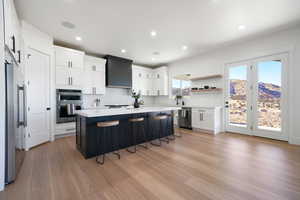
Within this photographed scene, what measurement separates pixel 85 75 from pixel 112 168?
3.48 m

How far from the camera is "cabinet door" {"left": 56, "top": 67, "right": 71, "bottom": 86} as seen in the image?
3.68 meters

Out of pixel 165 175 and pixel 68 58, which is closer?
pixel 165 175

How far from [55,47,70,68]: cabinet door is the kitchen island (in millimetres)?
1910

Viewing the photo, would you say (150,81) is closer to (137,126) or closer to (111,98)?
(111,98)

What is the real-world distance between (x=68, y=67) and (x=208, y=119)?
15.9 feet

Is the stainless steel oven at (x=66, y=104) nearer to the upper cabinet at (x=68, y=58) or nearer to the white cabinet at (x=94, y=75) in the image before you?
the white cabinet at (x=94, y=75)

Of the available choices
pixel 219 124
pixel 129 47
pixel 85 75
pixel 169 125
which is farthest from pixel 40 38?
pixel 219 124

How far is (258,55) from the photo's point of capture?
3689mm

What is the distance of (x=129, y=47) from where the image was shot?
13.9ft

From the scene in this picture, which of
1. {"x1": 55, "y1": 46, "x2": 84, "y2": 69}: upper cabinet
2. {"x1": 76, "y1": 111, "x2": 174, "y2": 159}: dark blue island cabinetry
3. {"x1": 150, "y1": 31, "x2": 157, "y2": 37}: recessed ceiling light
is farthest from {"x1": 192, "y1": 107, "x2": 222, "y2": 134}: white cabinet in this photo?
{"x1": 55, "y1": 46, "x2": 84, "y2": 69}: upper cabinet

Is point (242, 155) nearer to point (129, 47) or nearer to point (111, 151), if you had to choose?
point (111, 151)

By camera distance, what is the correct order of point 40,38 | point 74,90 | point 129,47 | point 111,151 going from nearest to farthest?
point 111,151
point 40,38
point 74,90
point 129,47

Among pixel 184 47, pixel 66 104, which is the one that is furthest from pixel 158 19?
pixel 66 104

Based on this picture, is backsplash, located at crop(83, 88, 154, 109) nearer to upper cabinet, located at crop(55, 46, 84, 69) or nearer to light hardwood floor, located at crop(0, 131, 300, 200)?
upper cabinet, located at crop(55, 46, 84, 69)
